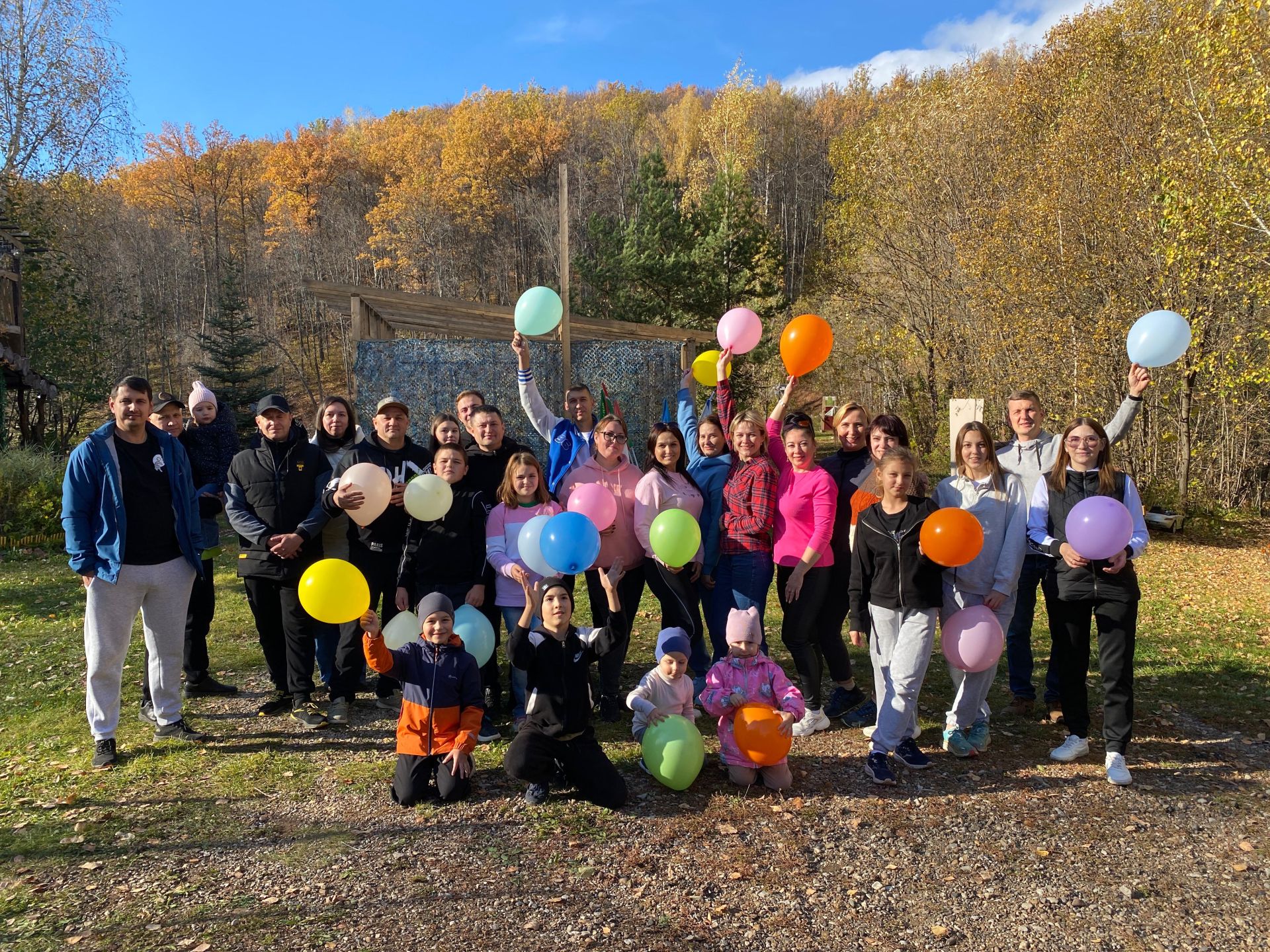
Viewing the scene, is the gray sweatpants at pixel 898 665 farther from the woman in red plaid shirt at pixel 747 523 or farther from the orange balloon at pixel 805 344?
the orange balloon at pixel 805 344

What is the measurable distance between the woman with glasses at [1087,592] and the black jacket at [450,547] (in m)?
3.07

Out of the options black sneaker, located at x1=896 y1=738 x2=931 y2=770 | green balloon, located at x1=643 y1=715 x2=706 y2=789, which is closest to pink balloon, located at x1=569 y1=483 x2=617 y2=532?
green balloon, located at x1=643 y1=715 x2=706 y2=789

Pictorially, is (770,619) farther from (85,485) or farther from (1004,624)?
(85,485)

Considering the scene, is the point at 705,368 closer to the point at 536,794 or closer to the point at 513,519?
the point at 513,519

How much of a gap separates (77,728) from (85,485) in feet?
5.67

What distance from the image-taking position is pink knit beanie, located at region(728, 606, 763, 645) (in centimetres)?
377

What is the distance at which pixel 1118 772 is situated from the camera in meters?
3.81

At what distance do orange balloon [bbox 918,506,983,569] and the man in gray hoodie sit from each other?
3.08 ft

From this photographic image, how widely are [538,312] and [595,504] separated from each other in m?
2.20

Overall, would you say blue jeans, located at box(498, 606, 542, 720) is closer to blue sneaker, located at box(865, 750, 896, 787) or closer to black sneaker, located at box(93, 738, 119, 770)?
blue sneaker, located at box(865, 750, 896, 787)

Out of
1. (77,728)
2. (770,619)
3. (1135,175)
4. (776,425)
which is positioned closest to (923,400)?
(1135,175)

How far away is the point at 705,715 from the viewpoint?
15.4ft

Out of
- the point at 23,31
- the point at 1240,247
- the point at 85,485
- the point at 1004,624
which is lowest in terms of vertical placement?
the point at 1004,624

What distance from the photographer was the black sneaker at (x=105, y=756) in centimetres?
396
